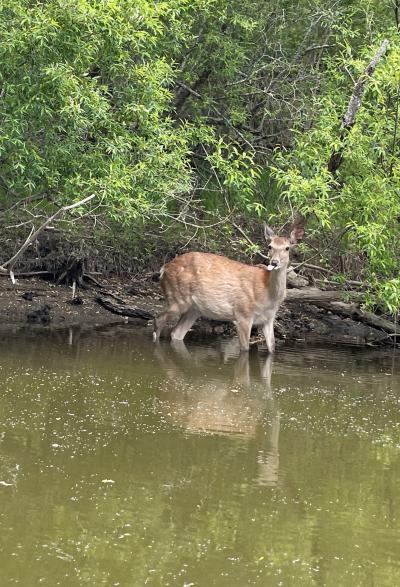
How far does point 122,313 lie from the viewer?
52.2 feet

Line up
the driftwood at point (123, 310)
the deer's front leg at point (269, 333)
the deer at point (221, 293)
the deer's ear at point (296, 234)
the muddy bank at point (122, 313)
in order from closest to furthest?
1. the deer's ear at point (296, 234)
2. the deer's front leg at point (269, 333)
3. the deer at point (221, 293)
4. the muddy bank at point (122, 313)
5. the driftwood at point (123, 310)

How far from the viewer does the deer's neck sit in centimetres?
1404

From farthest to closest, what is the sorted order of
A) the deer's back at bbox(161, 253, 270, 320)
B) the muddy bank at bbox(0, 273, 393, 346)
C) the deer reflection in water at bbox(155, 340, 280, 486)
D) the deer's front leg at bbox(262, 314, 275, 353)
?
the muddy bank at bbox(0, 273, 393, 346) → the deer's back at bbox(161, 253, 270, 320) → the deer's front leg at bbox(262, 314, 275, 353) → the deer reflection in water at bbox(155, 340, 280, 486)

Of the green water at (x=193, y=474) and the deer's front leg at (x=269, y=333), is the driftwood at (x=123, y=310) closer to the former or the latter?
the deer's front leg at (x=269, y=333)

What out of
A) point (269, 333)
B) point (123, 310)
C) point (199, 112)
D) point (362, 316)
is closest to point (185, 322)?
point (269, 333)

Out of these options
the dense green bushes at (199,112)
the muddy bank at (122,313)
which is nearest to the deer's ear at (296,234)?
the dense green bushes at (199,112)

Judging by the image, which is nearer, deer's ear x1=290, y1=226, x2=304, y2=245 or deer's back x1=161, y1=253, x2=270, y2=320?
deer's ear x1=290, y1=226, x2=304, y2=245

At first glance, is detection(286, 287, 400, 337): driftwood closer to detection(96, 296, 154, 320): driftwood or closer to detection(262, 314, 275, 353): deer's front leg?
detection(262, 314, 275, 353): deer's front leg

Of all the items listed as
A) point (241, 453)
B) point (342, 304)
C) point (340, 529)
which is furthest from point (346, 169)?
point (340, 529)

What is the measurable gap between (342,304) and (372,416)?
222 inches

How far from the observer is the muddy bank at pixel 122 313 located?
597 inches

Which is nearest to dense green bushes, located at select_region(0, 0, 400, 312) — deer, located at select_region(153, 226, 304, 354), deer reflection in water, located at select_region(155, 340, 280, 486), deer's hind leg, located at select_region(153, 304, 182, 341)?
deer, located at select_region(153, 226, 304, 354)

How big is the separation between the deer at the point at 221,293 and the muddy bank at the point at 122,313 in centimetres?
74

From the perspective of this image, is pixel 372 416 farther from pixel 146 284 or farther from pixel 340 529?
pixel 146 284
